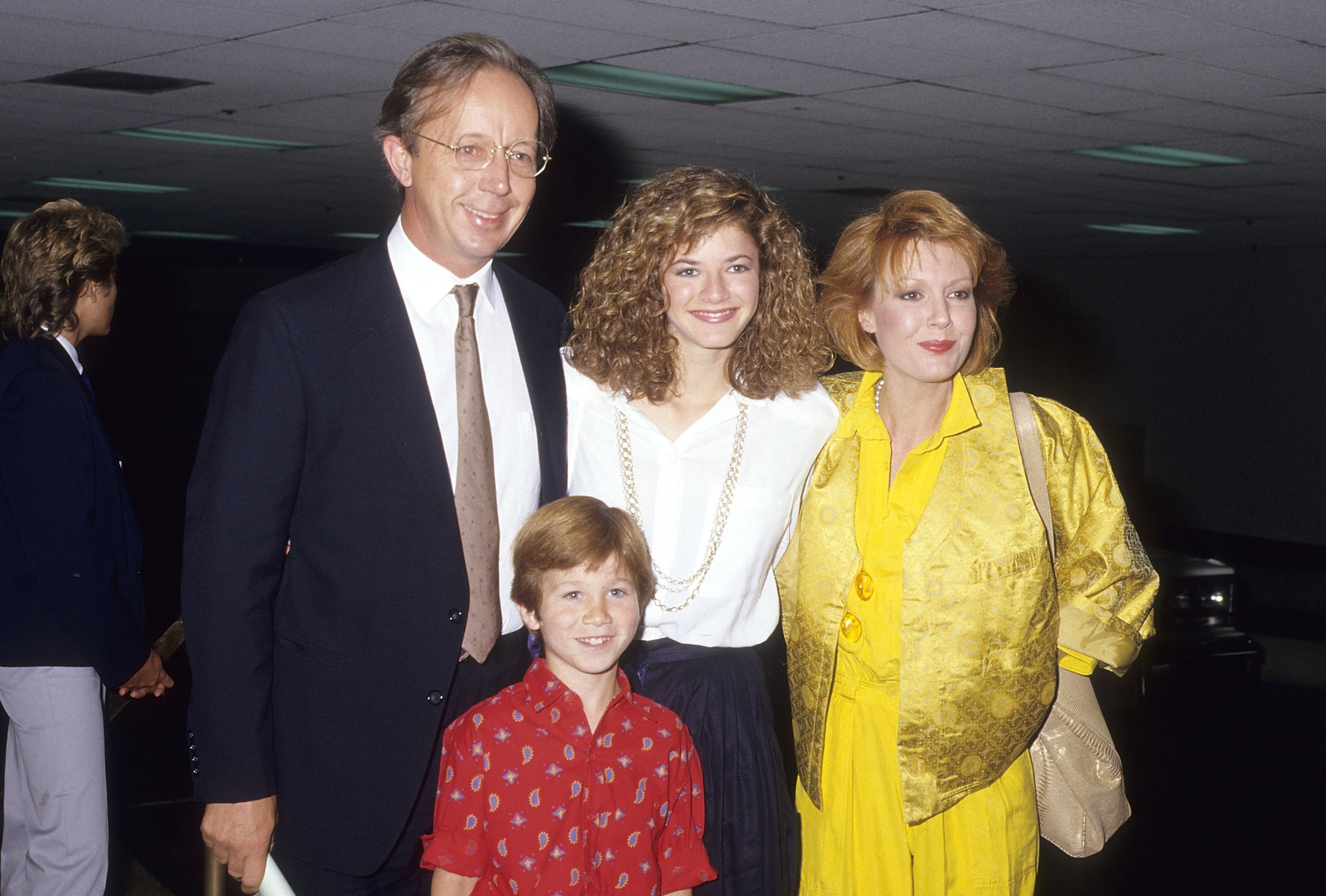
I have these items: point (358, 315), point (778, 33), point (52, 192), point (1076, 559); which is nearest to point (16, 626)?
point (358, 315)

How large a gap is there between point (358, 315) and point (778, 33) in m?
3.19

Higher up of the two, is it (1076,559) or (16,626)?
(1076,559)

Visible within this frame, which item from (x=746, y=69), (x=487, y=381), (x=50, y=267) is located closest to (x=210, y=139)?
(x=746, y=69)

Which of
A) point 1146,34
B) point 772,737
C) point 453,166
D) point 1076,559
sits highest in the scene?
point 1146,34

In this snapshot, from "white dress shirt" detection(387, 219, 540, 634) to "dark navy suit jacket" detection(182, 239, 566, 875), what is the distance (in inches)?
2.4

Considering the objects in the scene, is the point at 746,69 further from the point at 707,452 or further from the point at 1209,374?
the point at 1209,374

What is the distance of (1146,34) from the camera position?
450cm

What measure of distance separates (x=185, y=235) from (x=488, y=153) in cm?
1298

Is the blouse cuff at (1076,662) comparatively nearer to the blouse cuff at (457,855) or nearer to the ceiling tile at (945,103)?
the blouse cuff at (457,855)

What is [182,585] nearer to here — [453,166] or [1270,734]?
[453,166]

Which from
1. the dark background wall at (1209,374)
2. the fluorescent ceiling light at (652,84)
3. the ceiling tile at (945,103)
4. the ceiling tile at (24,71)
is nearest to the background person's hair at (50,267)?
the fluorescent ceiling light at (652,84)

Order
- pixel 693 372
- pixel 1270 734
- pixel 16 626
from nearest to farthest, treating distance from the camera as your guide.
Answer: pixel 693 372
pixel 16 626
pixel 1270 734

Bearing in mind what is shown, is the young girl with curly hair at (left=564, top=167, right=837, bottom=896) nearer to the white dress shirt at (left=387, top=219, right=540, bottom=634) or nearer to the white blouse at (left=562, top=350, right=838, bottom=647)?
the white blouse at (left=562, top=350, right=838, bottom=647)

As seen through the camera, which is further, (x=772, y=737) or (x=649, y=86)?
(x=649, y=86)
